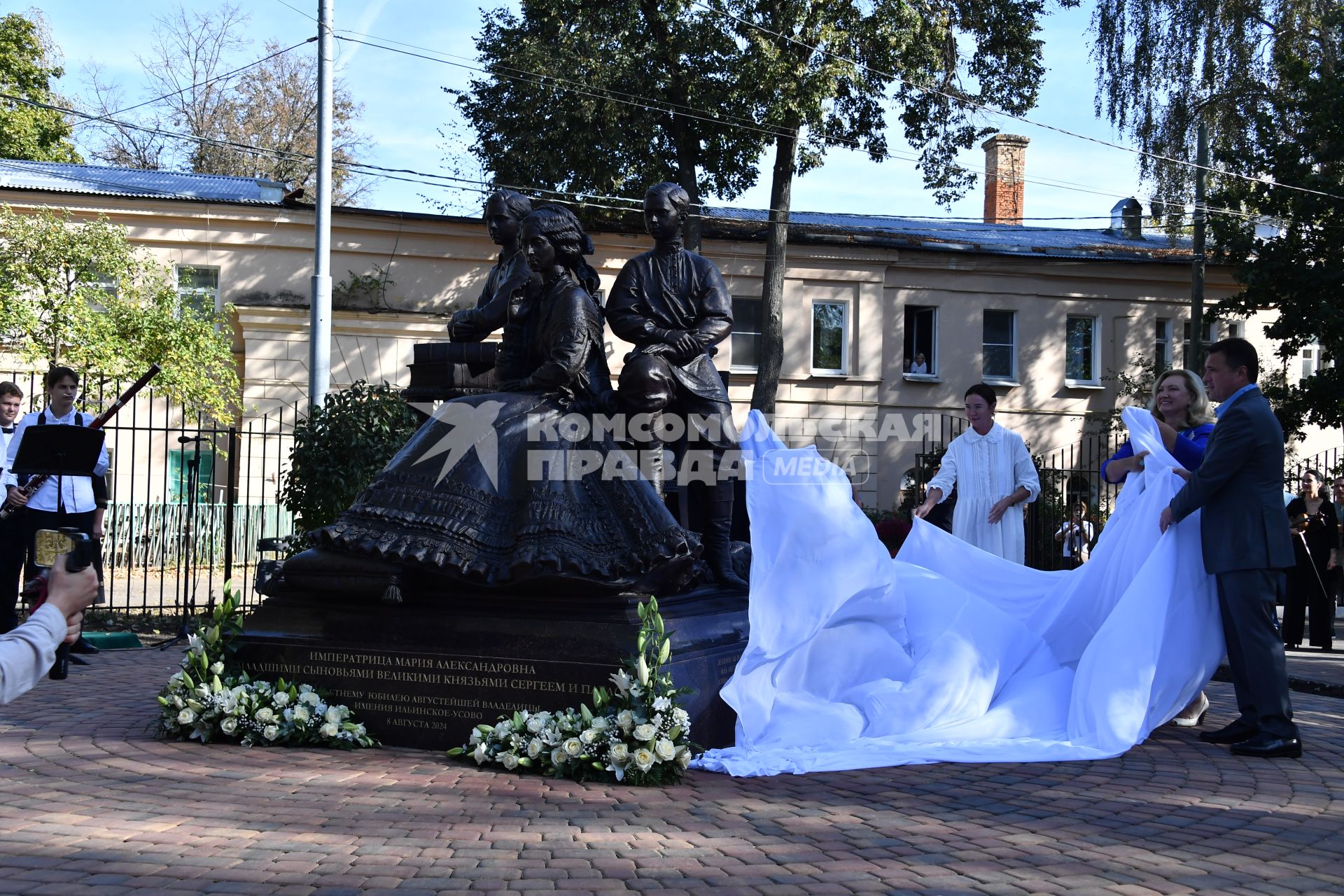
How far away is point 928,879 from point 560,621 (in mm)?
2316

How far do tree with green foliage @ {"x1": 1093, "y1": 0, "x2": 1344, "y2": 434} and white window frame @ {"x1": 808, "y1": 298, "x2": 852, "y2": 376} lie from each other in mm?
6823

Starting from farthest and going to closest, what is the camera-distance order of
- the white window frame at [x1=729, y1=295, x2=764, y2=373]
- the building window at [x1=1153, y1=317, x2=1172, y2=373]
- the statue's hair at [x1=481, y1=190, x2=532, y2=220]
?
the building window at [x1=1153, y1=317, x2=1172, y2=373]
the white window frame at [x1=729, y1=295, x2=764, y2=373]
the statue's hair at [x1=481, y1=190, x2=532, y2=220]

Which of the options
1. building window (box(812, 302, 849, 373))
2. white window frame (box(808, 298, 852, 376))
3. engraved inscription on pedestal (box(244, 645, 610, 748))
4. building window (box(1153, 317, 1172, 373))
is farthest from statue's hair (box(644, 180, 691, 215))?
building window (box(1153, 317, 1172, 373))

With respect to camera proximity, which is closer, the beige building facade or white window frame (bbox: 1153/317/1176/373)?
the beige building facade

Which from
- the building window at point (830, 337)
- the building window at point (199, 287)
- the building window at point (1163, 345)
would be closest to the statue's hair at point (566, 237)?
the building window at point (199, 287)

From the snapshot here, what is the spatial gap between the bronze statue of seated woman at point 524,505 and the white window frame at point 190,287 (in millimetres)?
17511

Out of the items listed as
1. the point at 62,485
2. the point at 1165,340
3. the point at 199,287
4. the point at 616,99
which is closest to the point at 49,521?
the point at 62,485

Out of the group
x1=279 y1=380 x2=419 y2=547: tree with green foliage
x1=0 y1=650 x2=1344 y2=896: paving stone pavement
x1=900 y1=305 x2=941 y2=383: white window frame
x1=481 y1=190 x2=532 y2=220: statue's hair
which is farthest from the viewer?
x1=900 y1=305 x2=941 y2=383: white window frame

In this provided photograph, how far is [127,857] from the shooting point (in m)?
3.80

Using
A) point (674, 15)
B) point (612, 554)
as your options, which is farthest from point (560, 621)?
point (674, 15)

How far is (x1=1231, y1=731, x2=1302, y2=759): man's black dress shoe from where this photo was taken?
5793 millimetres

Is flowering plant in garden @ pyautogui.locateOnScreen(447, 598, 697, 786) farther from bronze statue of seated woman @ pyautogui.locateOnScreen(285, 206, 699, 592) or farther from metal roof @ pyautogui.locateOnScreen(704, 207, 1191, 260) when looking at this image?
metal roof @ pyautogui.locateOnScreen(704, 207, 1191, 260)

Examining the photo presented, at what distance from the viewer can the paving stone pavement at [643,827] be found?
3.67 metres

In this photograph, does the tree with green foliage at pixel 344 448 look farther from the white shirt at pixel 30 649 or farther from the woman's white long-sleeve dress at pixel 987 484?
the white shirt at pixel 30 649
